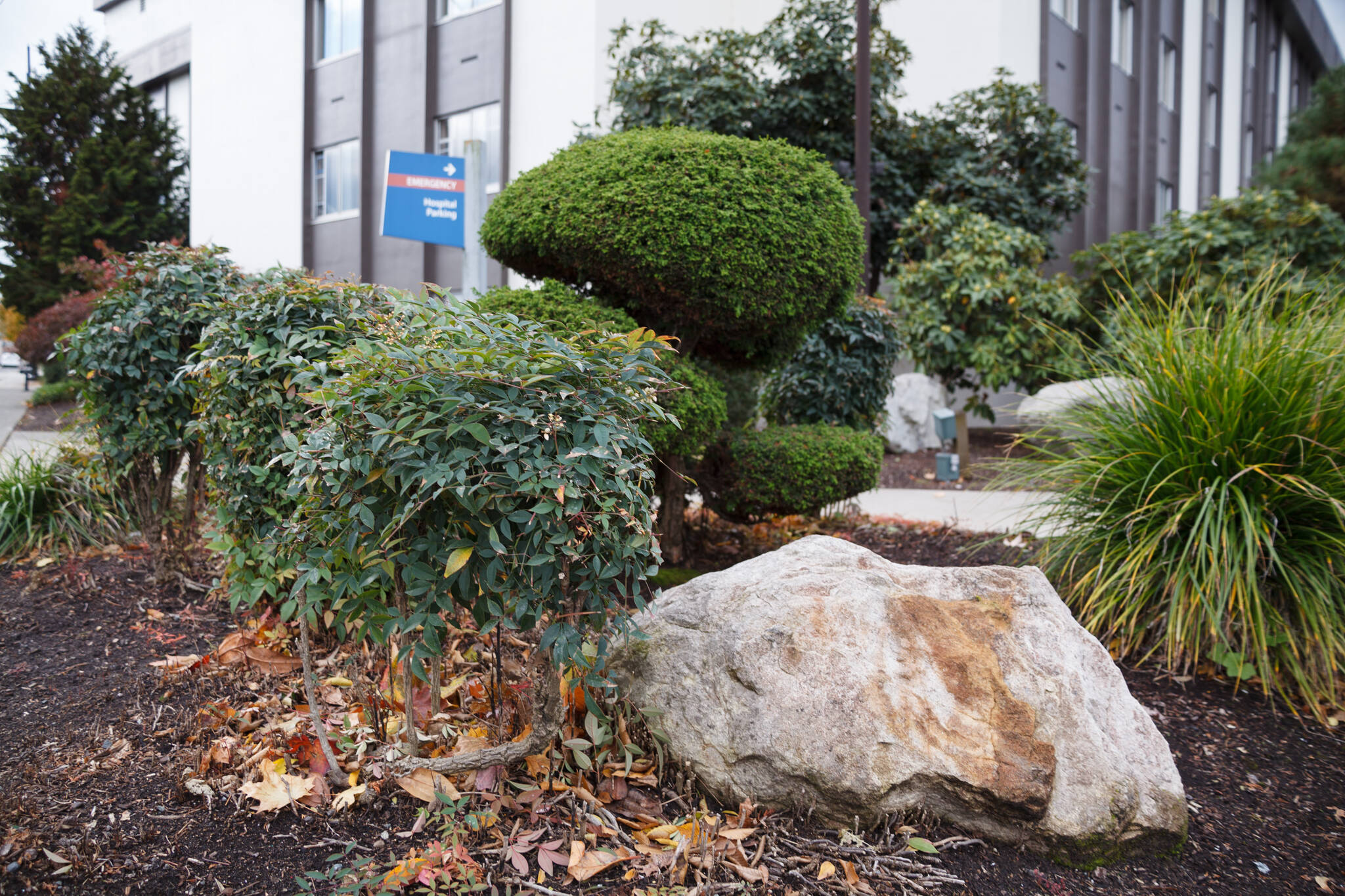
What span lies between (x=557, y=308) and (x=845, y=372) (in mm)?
3402

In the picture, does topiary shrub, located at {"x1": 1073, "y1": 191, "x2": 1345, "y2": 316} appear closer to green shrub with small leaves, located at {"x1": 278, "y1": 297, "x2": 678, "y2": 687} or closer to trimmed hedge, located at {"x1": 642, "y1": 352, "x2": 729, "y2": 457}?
trimmed hedge, located at {"x1": 642, "y1": 352, "x2": 729, "y2": 457}

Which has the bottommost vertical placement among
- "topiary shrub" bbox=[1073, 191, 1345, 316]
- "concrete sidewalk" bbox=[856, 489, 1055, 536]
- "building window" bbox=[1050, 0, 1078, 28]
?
"concrete sidewalk" bbox=[856, 489, 1055, 536]

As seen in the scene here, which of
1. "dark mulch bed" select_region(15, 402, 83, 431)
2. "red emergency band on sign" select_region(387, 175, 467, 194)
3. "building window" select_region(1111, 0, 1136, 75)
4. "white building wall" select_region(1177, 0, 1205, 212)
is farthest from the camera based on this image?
"white building wall" select_region(1177, 0, 1205, 212)

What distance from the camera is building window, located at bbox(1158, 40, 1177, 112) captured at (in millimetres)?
19031

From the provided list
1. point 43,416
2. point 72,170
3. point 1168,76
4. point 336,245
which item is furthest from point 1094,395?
point 72,170

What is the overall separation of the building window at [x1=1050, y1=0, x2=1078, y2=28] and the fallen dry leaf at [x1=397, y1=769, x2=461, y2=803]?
52.2 feet

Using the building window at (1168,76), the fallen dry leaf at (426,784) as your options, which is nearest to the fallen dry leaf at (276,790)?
the fallen dry leaf at (426,784)

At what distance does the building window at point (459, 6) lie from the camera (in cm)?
1251

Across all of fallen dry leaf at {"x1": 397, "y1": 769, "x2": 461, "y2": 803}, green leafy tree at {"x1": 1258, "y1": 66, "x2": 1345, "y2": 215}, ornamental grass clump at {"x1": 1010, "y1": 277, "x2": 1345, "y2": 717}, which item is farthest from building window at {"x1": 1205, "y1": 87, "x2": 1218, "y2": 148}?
fallen dry leaf at {"x1": 397, "y1": 769, "x2": 461, "y2": 803}

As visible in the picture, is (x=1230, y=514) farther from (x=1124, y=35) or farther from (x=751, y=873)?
(x=1124, y=35)

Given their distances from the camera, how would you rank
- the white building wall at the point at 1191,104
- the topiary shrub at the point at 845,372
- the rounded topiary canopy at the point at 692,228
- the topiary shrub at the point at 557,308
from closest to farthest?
the topiary shrub at the point at 557,308 < the rounded topiary canopy at the point at 692,228 < the topiary shrub at the point at 845,372 < the white building wall at the point at 1191,104

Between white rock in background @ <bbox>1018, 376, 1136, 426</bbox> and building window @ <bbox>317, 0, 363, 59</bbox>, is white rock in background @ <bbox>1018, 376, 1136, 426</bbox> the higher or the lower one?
the lower one

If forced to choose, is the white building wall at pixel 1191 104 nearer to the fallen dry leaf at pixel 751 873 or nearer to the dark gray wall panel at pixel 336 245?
the dark gray wall panel at pixel 336 245

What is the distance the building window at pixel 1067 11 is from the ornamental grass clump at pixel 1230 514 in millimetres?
12774
